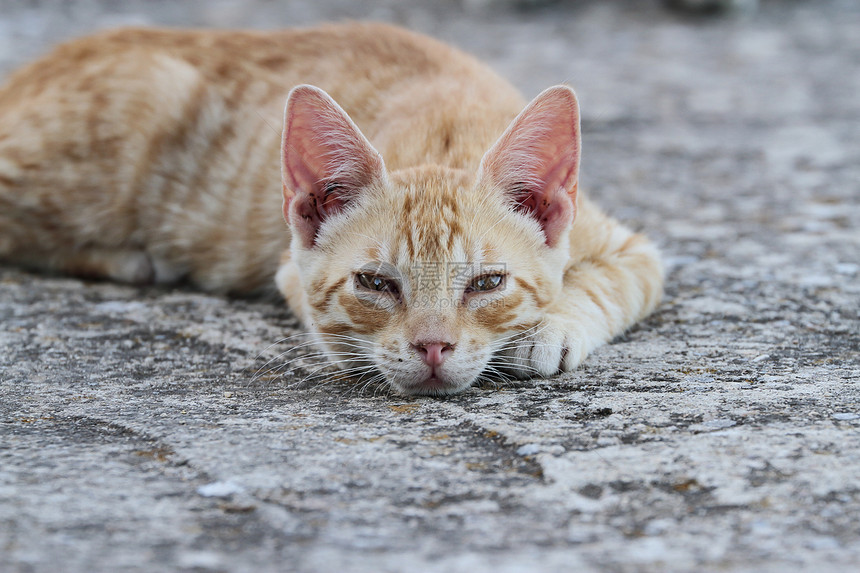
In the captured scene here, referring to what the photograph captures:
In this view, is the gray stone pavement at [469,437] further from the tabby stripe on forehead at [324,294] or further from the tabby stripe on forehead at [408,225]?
the tabby stripe on forehead at [408,225]

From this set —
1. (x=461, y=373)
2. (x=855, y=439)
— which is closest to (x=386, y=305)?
(x=461, y=373)

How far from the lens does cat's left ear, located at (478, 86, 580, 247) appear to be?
2.80 metres

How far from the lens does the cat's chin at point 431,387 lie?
104 inches

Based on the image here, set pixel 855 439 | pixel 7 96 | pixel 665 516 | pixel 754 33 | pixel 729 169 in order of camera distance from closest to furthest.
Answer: pixel 665 516
pixel 855 439
pixel 7 96
pixel 729 169
pixel 754 33

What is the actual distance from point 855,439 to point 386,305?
1.29 meters

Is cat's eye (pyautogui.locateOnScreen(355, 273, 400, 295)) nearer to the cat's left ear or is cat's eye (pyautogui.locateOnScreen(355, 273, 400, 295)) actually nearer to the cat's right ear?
the cat's right ear

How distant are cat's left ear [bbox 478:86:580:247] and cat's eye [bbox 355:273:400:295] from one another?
46cm

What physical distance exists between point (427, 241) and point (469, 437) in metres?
0.64

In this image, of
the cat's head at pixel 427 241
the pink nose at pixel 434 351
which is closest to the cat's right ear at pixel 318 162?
the cat's head at pixel 427 241

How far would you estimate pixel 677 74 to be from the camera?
7.70 m

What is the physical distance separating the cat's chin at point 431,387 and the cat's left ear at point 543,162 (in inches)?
24.0

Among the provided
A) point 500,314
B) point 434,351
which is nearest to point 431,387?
point 434,351

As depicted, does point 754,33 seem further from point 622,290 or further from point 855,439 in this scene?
point 855,439

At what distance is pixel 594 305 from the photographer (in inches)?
122
